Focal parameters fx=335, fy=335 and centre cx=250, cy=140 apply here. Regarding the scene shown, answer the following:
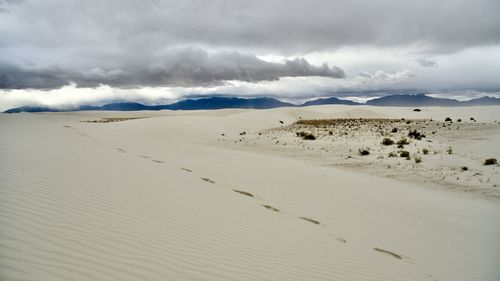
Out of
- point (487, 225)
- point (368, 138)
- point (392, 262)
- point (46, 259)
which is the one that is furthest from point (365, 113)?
point (46, 259)

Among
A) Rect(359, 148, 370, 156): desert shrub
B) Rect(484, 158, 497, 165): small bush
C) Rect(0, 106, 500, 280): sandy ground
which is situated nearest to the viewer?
Rect(0, 106, 500, 280): sandy ground

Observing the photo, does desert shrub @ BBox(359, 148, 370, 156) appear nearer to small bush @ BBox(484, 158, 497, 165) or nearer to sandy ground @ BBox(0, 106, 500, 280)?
sandy ground @ BBox(0, 106, 500, 280)

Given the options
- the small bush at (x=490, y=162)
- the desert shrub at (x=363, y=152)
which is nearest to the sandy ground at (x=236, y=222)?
the small bush at (x=490, y=162)

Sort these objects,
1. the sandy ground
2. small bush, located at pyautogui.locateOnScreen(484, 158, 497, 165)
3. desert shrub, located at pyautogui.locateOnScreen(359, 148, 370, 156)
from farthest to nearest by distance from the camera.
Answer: desert shrub, located at pyautogui.locateOnScreen(359, 148, 370, 156) → small bush, located at pyautogui.locateOnScreen(484, 158, 497, 165) → the sandy ground

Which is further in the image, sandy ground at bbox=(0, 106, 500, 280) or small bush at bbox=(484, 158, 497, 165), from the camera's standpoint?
small bush at bbox=(484, 158, 497, 165)

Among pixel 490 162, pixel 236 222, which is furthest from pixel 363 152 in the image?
pixel 236 222

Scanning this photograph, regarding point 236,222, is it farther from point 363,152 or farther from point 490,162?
point 490,162

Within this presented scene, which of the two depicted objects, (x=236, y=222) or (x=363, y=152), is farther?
(x=363, y=152)

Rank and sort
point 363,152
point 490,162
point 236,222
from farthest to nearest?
point 363,152, point 490,162, point 236,222

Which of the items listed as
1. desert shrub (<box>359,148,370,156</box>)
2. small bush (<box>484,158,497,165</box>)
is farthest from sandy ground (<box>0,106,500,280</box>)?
desert shrub (<box>359,148,370,156</box>)

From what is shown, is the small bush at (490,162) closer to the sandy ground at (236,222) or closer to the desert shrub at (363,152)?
the sandy ground at (236,222)

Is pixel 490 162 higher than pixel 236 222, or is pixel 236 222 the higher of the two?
pixel 236 222

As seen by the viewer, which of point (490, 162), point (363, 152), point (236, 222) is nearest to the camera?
point (236, 222)

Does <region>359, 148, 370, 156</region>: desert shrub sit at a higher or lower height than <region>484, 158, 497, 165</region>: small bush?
higher
